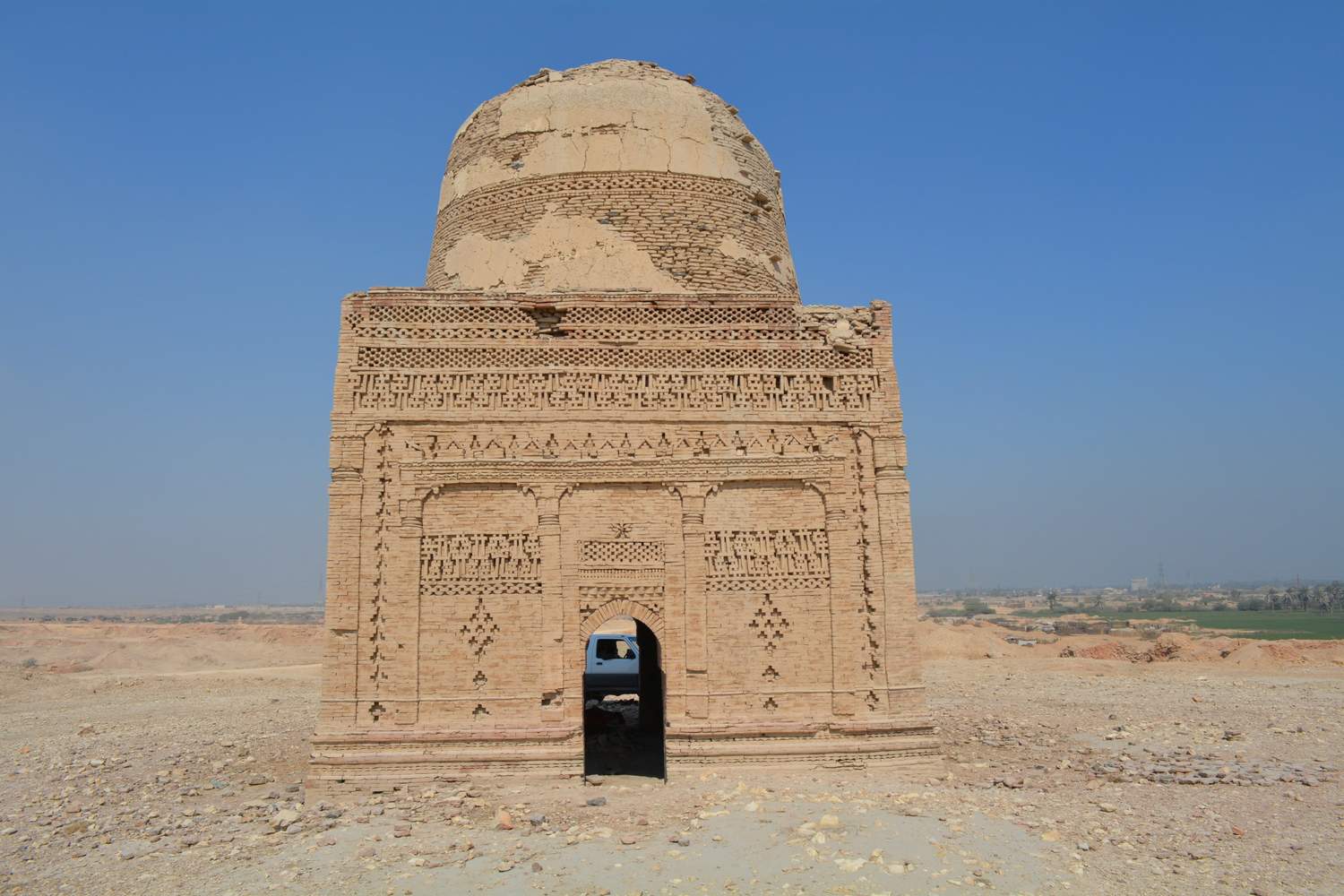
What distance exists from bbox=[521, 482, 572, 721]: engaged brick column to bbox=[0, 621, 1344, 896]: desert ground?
81 cm

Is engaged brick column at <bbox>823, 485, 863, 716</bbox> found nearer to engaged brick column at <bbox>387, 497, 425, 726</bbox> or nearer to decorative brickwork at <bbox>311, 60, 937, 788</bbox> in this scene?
decorative brickwork at <bbox>311, 60, 937, 788</bbox>

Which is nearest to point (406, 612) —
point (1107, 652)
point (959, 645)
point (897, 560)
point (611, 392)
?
A: point (611, 392)

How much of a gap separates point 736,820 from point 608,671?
7765mm

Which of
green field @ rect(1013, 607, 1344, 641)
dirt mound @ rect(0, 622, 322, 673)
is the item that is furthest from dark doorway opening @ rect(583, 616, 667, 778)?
green field @ rect(1013, 607, 1344, 641)

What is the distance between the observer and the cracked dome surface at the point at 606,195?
36.1 ft

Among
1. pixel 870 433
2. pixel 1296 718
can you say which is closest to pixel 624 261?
pixel 870 433

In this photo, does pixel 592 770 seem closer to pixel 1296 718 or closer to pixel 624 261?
pixel 624 261

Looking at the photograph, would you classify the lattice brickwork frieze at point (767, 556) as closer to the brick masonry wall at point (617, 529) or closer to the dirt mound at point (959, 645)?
the brick masonry wall at point (617, 529)

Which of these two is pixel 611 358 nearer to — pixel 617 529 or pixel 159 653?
pixel 617 529

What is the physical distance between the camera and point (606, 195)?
11.2m

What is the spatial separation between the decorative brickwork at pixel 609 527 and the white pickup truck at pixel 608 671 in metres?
5.14

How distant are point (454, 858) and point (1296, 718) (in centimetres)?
1230

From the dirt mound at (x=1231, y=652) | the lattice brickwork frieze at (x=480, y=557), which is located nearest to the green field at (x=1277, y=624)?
the dirt mound at (x=1231, y=652)

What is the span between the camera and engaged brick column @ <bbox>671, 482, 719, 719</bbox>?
376 inches
